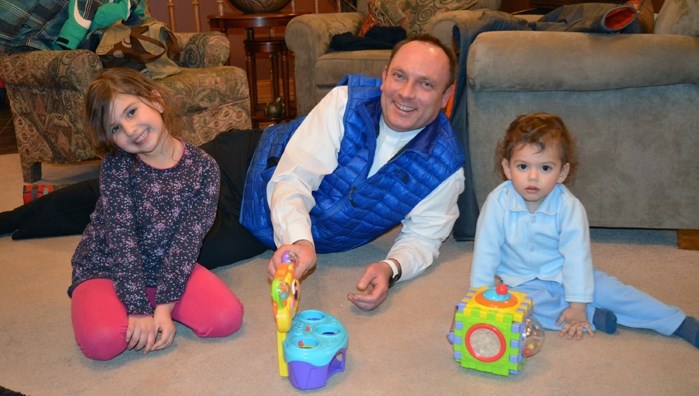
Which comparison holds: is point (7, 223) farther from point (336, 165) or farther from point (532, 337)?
point (532, 337)

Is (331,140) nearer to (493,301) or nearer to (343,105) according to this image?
(343,105)

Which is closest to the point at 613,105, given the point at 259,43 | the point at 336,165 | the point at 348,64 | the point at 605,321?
the point at 605,321

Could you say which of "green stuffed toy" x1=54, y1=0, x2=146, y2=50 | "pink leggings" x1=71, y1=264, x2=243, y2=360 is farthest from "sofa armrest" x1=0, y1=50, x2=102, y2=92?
"pink leggings" x1=71, y1=264, x2=243, y2=360

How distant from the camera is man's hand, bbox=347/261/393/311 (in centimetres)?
181

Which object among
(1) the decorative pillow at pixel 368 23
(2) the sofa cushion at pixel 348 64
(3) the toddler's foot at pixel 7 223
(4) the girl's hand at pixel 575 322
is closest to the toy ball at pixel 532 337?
(4) the girl's hand at pixel 575 322

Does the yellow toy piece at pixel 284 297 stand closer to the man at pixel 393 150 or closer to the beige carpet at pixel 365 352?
the beige carpet at pixel 365 352

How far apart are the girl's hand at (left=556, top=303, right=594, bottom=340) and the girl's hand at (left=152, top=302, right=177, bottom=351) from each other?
38.0 inches

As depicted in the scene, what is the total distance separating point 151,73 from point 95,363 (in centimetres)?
184

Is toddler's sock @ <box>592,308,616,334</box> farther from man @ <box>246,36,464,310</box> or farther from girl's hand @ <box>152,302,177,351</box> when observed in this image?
girl's hand @ <box>152,302,177,351</box>

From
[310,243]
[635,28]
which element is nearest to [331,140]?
[310,243]

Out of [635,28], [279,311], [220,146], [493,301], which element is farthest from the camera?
[220,146]

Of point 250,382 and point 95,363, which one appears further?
point 95,363

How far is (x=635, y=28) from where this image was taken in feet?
7.38

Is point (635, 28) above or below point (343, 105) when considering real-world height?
above
